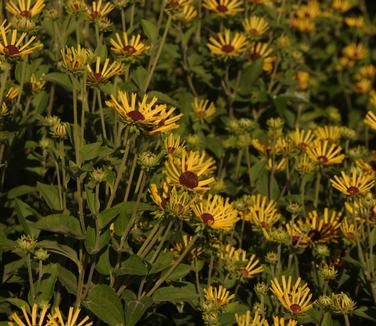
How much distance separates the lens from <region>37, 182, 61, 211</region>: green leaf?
95.8 inches

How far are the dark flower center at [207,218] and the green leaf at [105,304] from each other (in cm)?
Answer: 37

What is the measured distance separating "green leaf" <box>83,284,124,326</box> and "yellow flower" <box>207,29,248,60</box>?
5.27 feet

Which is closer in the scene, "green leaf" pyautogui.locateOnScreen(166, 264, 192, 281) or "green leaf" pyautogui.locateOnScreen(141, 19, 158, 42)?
"green leaf" pyautogui.locateOnScreen(166, 264, 192, 281)

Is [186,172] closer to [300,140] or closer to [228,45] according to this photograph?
[300,140]

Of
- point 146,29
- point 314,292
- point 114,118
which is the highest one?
point 146,29

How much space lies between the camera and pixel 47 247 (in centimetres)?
226

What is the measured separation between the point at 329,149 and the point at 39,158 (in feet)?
4.26

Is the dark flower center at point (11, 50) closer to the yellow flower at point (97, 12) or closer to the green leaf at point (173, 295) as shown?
the yellow flower at point (97, 12)

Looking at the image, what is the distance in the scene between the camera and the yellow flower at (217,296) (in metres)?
2.35

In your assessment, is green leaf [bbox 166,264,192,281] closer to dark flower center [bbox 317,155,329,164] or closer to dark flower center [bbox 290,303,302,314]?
dark flower center [bbox 290,303,302,314]

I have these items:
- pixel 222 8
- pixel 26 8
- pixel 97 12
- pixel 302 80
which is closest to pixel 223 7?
pixel 222 8

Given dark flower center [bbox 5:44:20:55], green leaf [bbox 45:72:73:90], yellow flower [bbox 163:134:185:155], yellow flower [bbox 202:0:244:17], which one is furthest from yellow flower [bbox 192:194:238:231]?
yellow flower [bbox 202:0:244:17]

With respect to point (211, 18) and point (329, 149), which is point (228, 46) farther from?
point (329, 149)

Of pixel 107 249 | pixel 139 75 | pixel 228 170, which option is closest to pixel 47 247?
pixel 107 249
